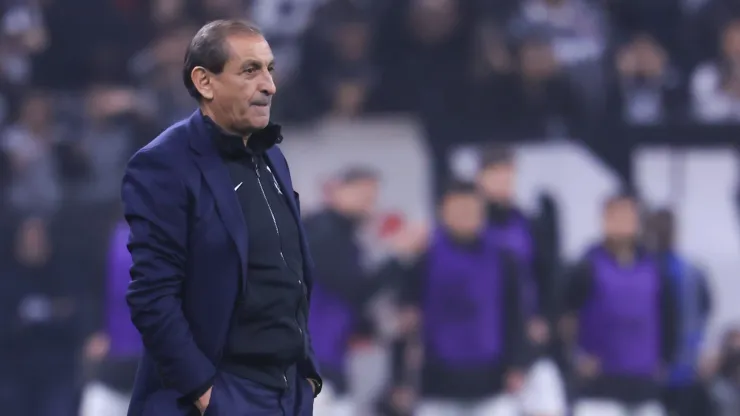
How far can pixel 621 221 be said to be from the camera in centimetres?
750

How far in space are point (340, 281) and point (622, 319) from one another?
1593 mm

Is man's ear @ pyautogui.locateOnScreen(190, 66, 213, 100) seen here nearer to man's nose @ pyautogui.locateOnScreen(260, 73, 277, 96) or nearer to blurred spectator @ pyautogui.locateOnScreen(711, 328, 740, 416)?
man's nose @ pyautogui.locateOnScreen(260, 73, 277, 96)

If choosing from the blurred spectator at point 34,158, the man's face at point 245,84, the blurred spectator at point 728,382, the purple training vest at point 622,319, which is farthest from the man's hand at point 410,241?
the man's face at point 245,84

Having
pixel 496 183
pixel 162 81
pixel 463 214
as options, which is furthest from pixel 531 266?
pixel 162 81

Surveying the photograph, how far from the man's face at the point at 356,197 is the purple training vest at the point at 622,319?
52.5 inches

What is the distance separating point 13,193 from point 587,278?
3.59 meters

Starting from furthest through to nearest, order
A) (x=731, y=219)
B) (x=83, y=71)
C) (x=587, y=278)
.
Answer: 1. (x=83, y=71)
2. (x=731, y=219)
3. (x=587, y=278)

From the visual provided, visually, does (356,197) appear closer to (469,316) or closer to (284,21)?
(469,316)

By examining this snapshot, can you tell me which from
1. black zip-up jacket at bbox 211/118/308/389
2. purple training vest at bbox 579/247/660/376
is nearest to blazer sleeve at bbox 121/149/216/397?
black zip-up jacket at bbox 211/118/308/389

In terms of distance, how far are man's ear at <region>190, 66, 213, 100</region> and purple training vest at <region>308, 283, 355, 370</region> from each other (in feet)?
14.3

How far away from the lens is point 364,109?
822 cm

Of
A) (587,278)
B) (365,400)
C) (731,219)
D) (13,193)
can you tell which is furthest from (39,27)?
(731,219)

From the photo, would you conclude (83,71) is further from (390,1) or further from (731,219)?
(731,219)

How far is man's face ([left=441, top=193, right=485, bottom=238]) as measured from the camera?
7.33 m
